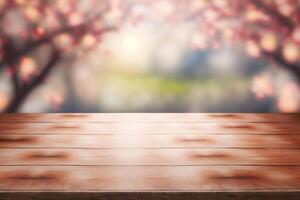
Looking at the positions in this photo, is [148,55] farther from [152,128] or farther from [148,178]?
[148,178]

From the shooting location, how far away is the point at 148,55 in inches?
100

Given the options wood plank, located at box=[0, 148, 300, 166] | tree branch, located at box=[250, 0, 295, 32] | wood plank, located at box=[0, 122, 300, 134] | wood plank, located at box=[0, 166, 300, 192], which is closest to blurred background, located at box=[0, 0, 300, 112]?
tree branch, located at box=[250, 0, 295, 32]

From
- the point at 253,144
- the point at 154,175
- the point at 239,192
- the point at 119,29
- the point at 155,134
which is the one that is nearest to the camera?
the point at 239,192

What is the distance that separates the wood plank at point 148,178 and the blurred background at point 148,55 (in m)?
1.03

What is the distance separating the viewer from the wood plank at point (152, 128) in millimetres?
2129

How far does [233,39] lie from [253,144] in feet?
2.91

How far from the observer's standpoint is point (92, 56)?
2525 millimetres

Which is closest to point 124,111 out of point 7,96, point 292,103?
point 7,96

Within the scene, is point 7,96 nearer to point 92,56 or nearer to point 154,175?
point 92,56

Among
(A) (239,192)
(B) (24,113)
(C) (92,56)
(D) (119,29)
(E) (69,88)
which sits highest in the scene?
(D) (119,29)

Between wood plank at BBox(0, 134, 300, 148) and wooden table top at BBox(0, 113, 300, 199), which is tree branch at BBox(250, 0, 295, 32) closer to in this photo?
wooden table top at BBox(0, 113, 300, 199)

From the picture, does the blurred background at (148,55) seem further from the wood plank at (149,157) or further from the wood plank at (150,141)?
the wood plank at (149,157)

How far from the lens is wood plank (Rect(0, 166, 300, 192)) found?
1396 mm

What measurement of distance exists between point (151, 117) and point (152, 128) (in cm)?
27
